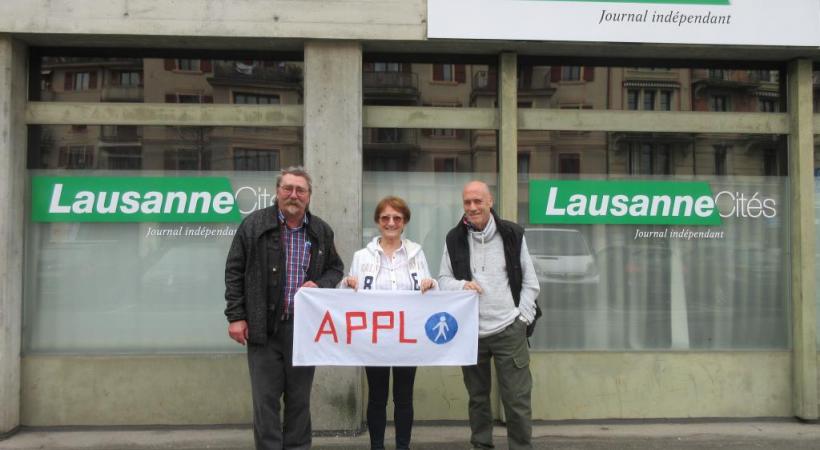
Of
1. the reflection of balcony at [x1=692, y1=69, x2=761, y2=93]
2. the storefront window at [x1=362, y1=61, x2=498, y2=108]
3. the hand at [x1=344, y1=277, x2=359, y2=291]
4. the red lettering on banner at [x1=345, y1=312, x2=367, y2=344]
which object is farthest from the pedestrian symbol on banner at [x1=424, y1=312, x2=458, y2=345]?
the reflection of balcony at [x1=692, y1=69, x2=761, y2=93]

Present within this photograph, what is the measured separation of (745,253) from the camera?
6.16 meters

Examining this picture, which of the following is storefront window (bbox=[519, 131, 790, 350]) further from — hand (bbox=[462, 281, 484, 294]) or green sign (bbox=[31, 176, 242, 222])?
green sign (bbox=[31, 176, 242, 222])

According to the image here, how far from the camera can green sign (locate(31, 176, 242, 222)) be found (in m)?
5.84

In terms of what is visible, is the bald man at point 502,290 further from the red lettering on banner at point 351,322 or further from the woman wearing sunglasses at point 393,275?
the red lettering on banner at point 351,322

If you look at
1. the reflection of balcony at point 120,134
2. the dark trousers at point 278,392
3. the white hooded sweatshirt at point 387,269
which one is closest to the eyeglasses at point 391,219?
the white hooded sweatshirt at point 387,269

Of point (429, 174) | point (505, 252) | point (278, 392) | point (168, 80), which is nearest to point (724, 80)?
point (429, 174)

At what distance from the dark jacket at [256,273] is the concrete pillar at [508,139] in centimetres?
226

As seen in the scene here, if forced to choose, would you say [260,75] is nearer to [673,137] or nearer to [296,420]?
[296,420]

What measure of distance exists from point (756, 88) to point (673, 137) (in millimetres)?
925

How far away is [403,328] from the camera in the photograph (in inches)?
180

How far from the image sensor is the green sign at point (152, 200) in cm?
584

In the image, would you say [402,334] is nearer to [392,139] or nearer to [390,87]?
[392,139]

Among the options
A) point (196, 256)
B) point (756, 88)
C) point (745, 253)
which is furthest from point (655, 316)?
point (196, 256)

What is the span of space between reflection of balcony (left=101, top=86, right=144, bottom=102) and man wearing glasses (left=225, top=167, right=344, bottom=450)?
92.0 inches
